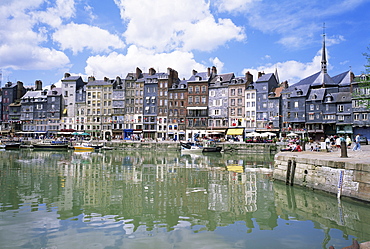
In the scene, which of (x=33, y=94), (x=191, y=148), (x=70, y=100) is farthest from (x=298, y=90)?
(x=33, y=94)

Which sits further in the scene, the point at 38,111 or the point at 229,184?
the point at 38,111

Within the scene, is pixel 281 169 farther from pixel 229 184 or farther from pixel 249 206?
pixel 249 206

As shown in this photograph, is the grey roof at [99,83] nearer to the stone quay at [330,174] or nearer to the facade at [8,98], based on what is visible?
the facade at [8,98]

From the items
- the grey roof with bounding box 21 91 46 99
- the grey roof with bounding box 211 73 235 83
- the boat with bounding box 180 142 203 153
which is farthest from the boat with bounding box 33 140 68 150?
the grey roof with bounding box 211 73 235 83

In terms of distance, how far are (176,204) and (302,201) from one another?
5768 mm

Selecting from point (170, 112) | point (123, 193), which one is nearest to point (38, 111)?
point (170, 112)

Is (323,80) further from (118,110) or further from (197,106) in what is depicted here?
(118,110)

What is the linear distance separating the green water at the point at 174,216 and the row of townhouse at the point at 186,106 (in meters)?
42.3

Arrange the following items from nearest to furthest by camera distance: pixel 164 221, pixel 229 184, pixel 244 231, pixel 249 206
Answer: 1. pixel 244 231
2. pixel 164 221
3. pixel 249 206
4. pixel 229 184

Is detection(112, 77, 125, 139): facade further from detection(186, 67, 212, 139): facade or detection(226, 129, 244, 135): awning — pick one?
detection(226, 129, 244, 135): awning

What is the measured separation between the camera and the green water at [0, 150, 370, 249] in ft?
27.3

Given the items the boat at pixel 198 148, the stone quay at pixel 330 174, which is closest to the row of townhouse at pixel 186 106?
the boat at pixel 198 148

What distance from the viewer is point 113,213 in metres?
10.9

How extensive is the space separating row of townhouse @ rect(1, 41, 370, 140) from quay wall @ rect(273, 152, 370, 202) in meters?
38.0
